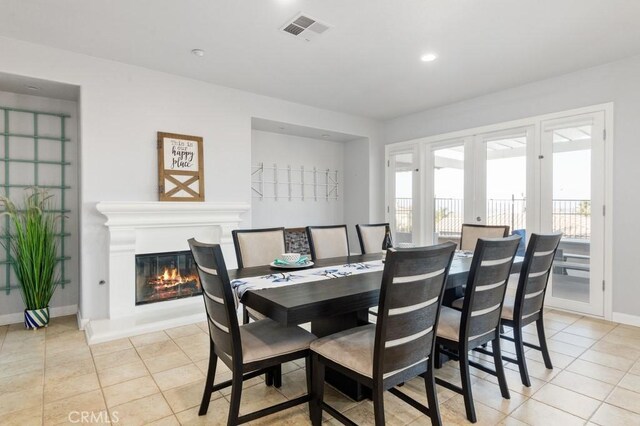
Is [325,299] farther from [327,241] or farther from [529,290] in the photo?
[327,241]

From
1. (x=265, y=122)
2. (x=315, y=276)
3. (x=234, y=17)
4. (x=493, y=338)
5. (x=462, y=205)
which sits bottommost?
(x=493, y=338)

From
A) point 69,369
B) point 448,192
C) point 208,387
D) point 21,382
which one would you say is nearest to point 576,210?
point 448,192

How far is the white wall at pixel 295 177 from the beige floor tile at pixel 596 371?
401 cm

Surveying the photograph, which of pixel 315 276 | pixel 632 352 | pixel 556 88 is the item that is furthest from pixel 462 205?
pixel 315 276

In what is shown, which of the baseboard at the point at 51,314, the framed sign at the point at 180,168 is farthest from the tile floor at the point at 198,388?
the framed sign at the point at 180,168

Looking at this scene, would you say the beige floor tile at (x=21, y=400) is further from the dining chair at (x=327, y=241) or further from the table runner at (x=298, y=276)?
the dining chair at (x=327, y=241)

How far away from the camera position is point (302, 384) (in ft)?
7.82

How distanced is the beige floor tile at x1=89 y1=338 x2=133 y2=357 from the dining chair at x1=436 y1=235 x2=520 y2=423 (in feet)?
8.54

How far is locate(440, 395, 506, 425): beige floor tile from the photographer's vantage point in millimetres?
1945

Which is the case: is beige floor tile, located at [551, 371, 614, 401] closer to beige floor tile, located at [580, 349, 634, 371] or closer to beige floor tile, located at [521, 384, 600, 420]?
beige floor tile, located at [521, 384, 600, 420]

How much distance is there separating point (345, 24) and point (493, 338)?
257cm

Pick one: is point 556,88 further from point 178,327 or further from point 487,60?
point 178,327

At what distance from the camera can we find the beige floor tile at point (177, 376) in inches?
93.6

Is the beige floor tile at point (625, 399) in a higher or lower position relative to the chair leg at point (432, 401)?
lower
